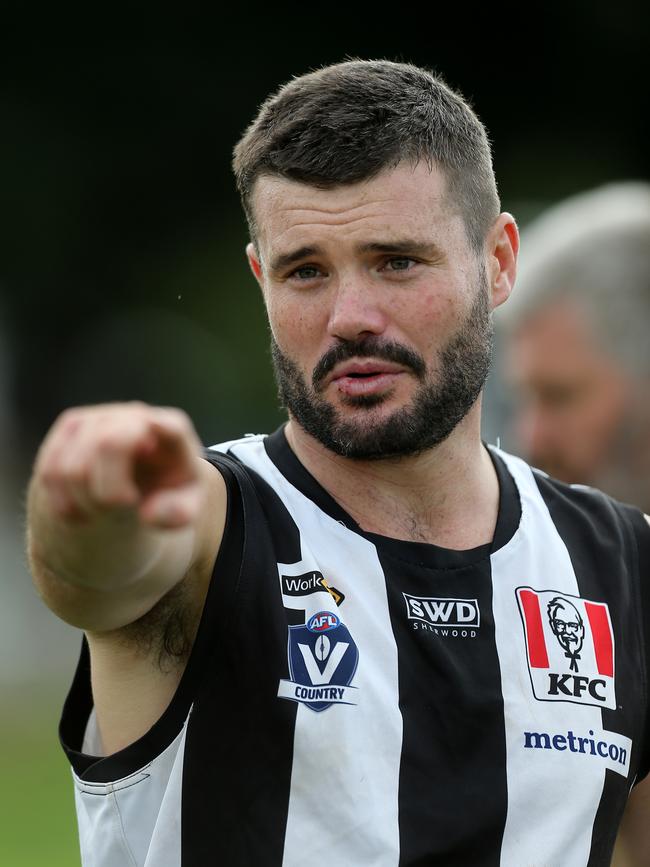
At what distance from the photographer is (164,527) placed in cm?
176

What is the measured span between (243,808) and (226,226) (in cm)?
1881

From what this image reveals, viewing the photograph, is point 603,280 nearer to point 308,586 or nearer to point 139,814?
point 308,586

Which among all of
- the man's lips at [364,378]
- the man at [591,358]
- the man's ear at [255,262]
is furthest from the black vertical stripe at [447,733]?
the man at [591,358]

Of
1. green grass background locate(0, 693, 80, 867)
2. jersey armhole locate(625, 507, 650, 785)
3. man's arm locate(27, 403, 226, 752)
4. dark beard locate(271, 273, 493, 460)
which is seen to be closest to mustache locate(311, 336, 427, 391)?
dark beard locate(271, 273, 493, 460)

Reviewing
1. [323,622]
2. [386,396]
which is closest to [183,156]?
[386,396]

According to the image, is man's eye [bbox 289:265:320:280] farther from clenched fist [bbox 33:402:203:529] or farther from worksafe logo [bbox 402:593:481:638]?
clenched fist [bbox 33:402:203:529]

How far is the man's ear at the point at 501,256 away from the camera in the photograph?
3100 millimetres

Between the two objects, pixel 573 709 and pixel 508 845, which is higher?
pixel 573 709

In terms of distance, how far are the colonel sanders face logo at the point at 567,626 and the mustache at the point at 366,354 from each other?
619mm

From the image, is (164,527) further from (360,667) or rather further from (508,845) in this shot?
(508,845)

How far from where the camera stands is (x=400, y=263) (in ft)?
9.20

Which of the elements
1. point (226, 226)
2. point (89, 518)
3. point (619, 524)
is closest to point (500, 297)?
point (619, 524)

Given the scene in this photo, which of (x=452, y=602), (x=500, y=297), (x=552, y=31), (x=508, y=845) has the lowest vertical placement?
(x=508, y=845)

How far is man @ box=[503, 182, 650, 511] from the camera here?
461 cm
